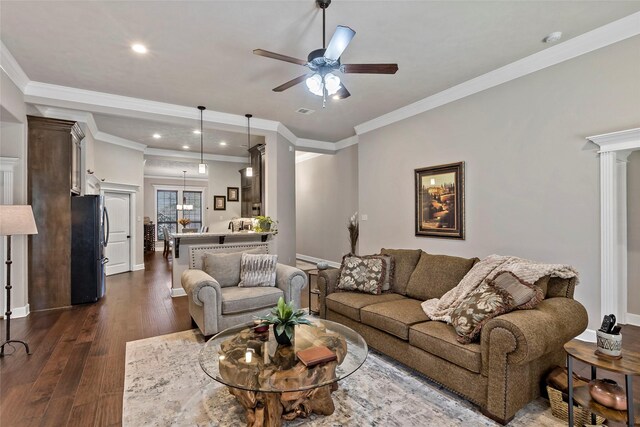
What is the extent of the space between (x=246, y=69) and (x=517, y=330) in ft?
11.9

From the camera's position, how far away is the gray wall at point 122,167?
6.36m

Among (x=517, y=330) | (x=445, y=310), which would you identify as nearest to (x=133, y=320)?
(x=445, y=310)

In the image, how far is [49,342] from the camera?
3.18 m

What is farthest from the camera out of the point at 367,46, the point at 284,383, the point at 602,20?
the point at 367,46

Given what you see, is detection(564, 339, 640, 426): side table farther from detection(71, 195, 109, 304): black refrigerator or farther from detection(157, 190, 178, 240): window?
detection(157, 190, 178, 240): window

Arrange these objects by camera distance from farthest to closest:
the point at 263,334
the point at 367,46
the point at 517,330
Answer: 1. the point at 367,46
2. the point at 263,334
3. the point at 517,330

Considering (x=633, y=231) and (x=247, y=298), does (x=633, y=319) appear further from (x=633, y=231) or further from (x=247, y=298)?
(x=247, y=298)

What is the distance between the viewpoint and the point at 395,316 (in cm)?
260

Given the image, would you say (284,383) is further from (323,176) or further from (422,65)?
(323,176)

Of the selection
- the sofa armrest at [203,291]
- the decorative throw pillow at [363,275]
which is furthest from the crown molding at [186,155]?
the decorative throw pillow at [363,275]

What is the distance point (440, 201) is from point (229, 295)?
10.2ft

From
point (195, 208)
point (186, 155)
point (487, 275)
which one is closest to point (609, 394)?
point (487, 275)

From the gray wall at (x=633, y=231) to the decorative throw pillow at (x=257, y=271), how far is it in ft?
14.1

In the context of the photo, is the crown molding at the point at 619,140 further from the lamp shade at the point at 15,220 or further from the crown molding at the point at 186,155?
the crown molding at the point at 186,155
